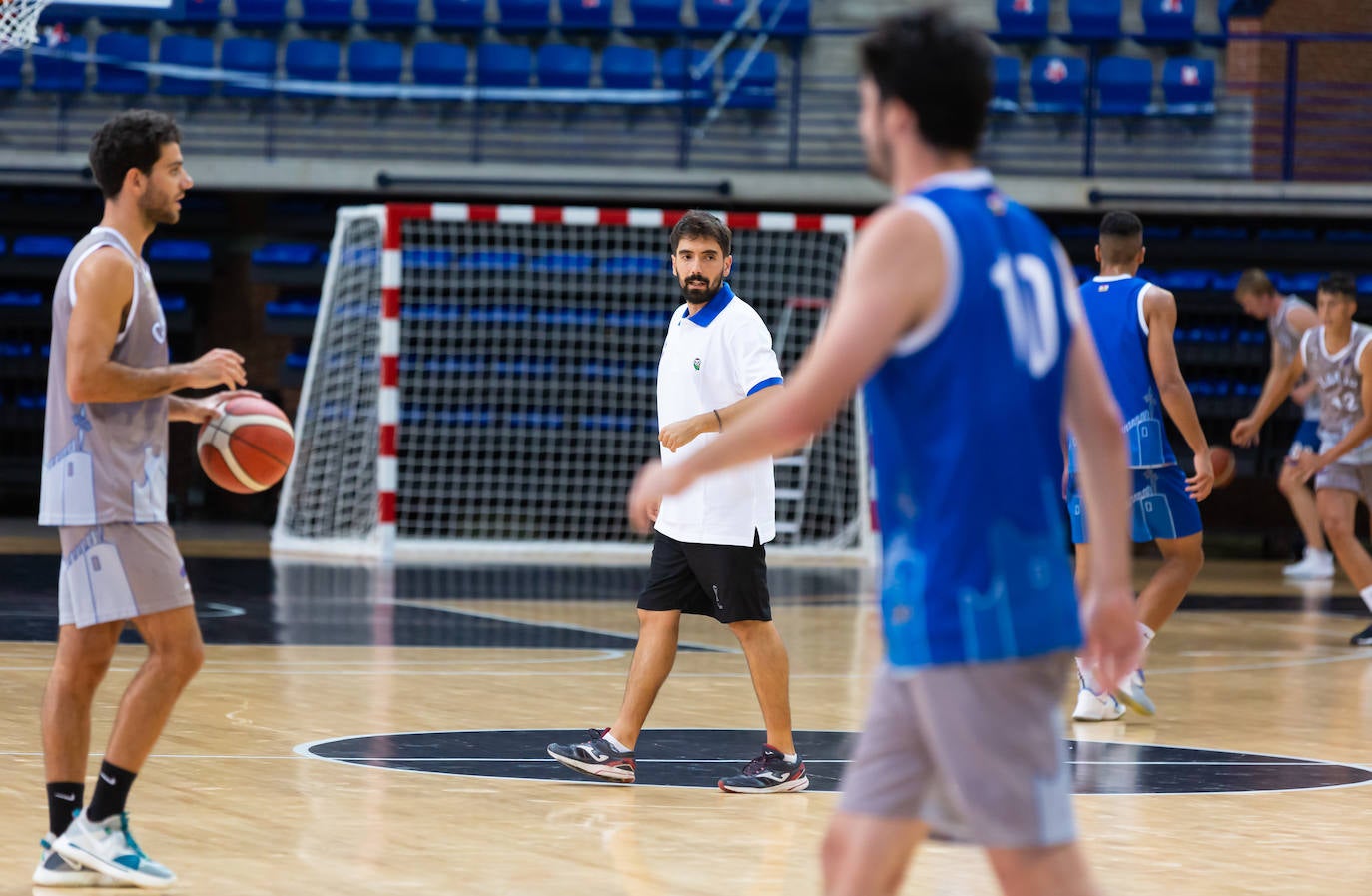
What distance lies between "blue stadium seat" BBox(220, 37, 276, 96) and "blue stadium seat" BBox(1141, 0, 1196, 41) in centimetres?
929

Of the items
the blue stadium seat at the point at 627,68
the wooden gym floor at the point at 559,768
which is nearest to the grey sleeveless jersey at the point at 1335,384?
the wooden gym floor at the point at 559,768

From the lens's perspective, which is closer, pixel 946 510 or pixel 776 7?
pixel 946 510

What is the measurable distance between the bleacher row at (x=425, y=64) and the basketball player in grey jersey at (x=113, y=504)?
46.4 ft

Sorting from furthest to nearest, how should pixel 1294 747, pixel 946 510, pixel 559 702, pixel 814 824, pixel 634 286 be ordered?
pixel 634 286 → pixel 559 702 → pixel 1294 747 → pixel 814 824 → pixel 946 510

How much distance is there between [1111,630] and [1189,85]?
1687 cm

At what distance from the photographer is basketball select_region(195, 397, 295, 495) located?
491 centimetres

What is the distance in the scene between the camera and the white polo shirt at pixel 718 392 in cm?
573

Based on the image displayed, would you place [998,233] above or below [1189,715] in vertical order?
above

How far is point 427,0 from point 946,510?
58.2 feet

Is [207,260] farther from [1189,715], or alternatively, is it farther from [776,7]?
[1189,715]

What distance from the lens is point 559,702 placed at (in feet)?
24.7

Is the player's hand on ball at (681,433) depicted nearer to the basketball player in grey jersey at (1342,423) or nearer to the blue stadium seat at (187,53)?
the basketball player in grey jersey at (1342,423)

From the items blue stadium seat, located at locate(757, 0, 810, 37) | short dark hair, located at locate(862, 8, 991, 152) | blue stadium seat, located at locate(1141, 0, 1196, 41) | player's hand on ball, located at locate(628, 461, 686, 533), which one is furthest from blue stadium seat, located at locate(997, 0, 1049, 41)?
player's hand on ball, located at locate(628, 461, 686, 533)

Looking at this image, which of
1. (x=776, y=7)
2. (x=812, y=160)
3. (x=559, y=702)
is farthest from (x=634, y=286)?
(x=559, y=702)
